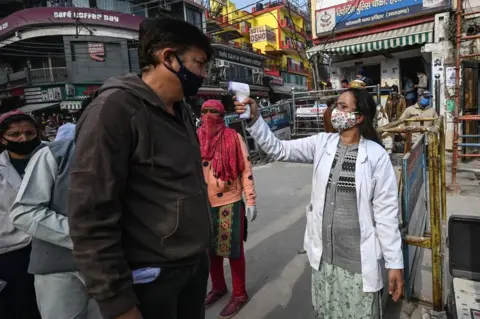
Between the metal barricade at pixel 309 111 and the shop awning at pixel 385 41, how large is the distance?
1.99 metres

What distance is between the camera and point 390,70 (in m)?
11.0

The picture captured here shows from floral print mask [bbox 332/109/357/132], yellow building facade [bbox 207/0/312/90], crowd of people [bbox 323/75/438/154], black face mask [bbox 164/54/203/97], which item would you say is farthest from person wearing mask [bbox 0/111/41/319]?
yellow building facade [bbox 207/0/312/90]

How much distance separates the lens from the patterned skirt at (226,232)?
109 inches

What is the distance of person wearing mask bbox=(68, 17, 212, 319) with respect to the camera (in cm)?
107

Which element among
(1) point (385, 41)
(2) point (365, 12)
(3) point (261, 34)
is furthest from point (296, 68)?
(1) point (385, 41)

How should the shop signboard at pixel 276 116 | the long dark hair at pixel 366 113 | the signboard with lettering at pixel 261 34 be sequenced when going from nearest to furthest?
the long dark hair at pixel 366 113 < the shop signboard at pixel 276 116 < the signboard with lettering at pixel 261 34

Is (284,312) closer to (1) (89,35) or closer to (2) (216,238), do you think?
(2) (216,238)

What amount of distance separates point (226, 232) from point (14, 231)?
152 centimetres

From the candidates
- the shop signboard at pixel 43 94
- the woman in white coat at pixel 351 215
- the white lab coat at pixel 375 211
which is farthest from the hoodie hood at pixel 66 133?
the shop signboard at pixel 43 94

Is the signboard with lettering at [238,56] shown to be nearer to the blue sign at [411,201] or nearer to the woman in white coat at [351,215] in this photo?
the blue sign at [411,201]

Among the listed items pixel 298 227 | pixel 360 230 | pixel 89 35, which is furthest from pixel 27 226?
pixel 89 35

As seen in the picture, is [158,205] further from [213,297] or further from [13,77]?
[13,77]

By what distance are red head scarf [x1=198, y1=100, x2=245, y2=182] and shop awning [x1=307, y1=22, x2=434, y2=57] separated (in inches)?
352

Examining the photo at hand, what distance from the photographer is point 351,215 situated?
6.16 ft
